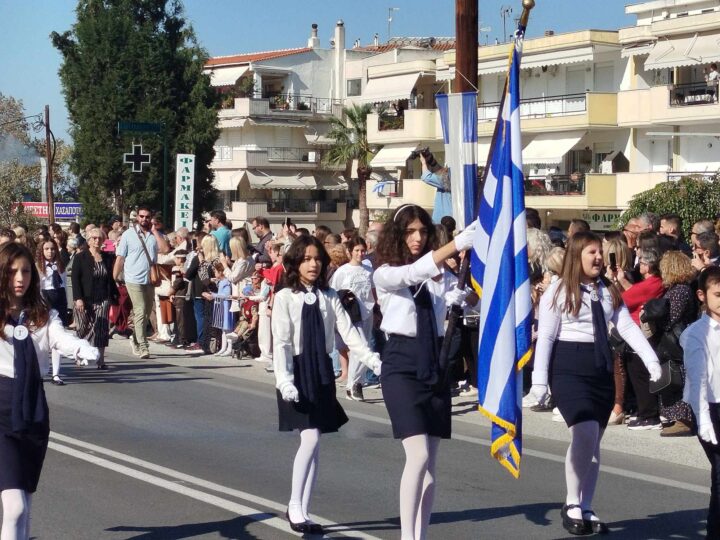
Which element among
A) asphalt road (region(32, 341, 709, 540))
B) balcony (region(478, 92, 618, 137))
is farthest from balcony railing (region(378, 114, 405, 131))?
asphalt road (region(32, 341, 709, 540))

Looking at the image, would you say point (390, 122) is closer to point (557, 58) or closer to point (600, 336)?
point (557, 58)

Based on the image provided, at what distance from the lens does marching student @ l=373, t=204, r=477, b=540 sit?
22.0 ft

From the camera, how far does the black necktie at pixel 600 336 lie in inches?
296

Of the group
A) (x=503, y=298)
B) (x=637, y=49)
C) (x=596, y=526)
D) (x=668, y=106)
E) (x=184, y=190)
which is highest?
(x=637, y=49)

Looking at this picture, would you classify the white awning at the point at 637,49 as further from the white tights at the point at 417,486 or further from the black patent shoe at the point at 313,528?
the white tights at the point at 417,486

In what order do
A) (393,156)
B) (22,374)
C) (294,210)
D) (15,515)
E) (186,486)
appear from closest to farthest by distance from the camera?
1. (15,515)
2. (22,374)
3. (186,486)
4. (393,156)
5. (294,210)

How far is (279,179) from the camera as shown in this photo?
70188 millimetres

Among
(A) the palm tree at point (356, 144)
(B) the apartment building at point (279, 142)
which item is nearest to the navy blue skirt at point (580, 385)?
(A) the palm tree at point (356, 144)

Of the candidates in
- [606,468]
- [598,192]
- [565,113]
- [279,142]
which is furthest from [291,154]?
[606,468]

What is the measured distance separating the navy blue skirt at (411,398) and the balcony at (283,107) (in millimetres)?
62265

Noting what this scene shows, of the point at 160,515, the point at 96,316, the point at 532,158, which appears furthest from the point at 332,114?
the point at 160,515

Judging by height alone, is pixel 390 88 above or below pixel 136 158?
above

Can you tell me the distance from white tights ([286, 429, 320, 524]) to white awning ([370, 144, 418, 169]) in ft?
149

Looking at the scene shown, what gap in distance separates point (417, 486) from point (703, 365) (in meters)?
1.77
